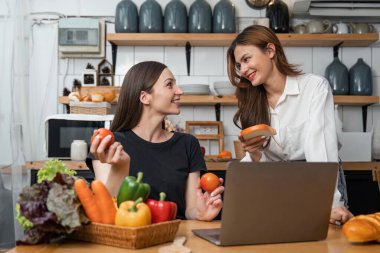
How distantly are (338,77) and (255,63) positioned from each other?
1.99m

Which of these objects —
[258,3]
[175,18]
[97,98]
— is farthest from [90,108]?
[258,3]

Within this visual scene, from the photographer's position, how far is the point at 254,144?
192 centimetres

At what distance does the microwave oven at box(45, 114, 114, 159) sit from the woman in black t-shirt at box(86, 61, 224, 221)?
154 cm

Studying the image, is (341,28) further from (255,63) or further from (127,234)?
(127,234)

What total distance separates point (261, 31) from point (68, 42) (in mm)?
2291

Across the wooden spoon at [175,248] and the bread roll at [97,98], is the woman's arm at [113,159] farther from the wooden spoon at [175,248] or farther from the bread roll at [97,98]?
the bread roll at [97,98]

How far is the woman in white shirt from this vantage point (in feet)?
6.71

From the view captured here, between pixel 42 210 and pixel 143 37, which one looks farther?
pixel 143 37

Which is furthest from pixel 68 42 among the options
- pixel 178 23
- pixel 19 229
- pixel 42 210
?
pixel 42 210

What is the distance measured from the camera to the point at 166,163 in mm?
2051

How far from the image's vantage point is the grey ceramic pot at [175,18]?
13.0ft

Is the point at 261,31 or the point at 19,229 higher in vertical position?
the point at 261,31

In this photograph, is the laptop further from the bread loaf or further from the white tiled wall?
the white tiled wall

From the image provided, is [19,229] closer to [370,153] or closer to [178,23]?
[178,23]
